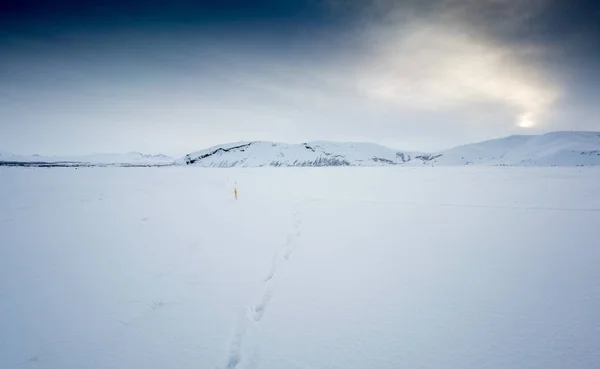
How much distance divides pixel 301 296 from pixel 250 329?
3.48 feet

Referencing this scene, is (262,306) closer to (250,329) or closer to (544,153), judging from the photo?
(250,329)

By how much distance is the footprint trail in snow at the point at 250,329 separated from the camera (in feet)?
9.36

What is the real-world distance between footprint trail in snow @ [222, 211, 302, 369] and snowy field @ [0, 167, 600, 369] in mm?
23

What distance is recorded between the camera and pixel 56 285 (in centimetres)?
457

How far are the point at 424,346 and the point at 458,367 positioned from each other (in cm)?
37

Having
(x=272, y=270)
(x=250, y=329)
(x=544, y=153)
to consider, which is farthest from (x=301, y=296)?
(x=544, y=153)

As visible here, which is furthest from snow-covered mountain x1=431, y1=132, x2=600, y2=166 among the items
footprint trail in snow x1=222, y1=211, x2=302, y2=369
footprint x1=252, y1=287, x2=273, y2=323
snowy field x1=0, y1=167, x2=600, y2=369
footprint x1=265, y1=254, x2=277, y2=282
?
footprint x1=252, y1=287, x2=273, y2=323

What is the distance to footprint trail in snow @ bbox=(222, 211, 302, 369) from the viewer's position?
2.85 meters

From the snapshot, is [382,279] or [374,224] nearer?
[382,279]

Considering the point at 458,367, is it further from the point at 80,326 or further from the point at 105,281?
the point at 105,281

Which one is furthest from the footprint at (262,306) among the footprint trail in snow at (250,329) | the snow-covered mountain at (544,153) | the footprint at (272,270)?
the snow-covered mountain at (544,153)

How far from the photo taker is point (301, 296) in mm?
4250

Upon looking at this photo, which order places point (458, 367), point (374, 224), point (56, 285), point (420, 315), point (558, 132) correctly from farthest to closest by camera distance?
1. point (558, 132)
2. point (374, 224)
3. point (56, 285)
4. point (420, 315)
5. point (458, 367)

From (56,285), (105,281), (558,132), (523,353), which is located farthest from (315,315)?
(558,132)
